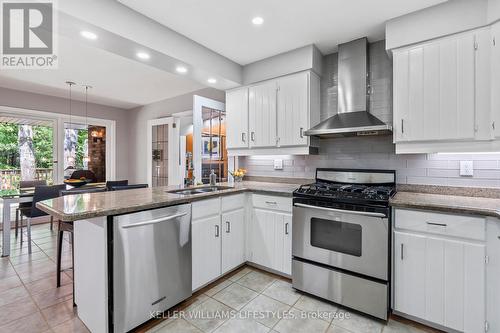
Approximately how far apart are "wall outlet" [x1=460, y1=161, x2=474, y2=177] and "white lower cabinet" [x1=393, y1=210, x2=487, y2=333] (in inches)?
28.6

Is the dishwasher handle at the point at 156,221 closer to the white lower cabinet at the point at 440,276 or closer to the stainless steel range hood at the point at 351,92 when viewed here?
the stainless steel range hood at the point at 351,92

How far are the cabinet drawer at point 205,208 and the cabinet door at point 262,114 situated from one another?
1044 millimetres

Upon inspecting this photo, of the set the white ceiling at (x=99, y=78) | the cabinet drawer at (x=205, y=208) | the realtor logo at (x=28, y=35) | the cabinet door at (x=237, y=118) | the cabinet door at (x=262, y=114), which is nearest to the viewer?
the realtor logo at (x=28, y=35)

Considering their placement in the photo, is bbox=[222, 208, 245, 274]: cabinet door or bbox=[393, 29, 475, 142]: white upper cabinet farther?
bbox=[222, 208, 245, 274]: cabinet door

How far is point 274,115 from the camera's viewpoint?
2.99m

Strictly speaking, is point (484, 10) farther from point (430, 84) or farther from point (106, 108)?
point (106, 108)

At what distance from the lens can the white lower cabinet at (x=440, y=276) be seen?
1639mm

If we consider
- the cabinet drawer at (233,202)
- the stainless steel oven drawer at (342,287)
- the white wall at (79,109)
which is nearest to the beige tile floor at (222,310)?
the stainless steel oven drawer at (342,287)

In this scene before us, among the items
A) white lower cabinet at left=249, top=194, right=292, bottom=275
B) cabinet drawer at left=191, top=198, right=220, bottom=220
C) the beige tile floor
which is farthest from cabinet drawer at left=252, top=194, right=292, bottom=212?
the beige tile floor

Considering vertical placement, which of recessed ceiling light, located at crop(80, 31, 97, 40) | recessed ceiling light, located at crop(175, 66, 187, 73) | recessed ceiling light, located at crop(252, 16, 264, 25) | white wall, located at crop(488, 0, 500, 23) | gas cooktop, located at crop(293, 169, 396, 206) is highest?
recessed ceiling light, located at crop(252, 16, 264, 25)

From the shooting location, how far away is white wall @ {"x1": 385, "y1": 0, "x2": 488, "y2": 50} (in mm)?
1877

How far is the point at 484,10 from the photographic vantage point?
1.85 m

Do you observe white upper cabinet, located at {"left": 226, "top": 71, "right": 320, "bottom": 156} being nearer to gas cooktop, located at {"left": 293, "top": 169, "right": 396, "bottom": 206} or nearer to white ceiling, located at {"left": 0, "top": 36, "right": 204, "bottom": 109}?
gas cooktop, located at {"left": 293, "top": 169, "right": 396, "bottom": 206}

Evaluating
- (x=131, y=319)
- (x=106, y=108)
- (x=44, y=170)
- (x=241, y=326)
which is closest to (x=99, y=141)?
(x=106, y=108)
